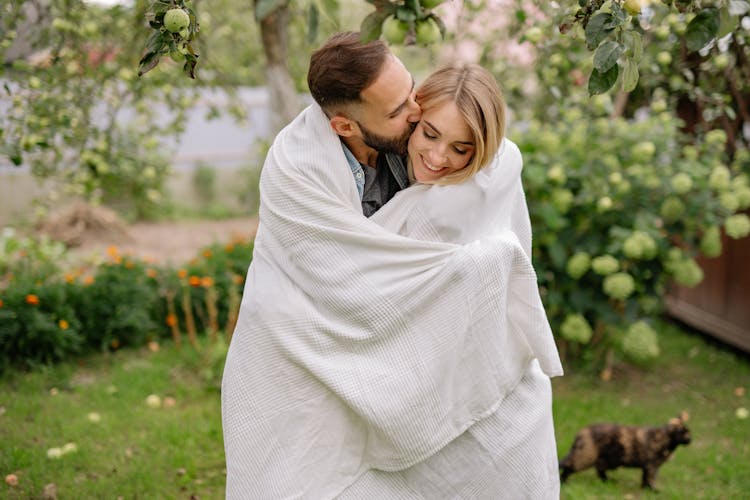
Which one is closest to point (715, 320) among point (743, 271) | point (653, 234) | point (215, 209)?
point (743, 271)

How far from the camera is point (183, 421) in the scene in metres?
3.93

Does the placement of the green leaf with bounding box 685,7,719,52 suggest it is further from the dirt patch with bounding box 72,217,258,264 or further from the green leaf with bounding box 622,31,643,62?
the dirt patch with bounding box 72,217,258,264

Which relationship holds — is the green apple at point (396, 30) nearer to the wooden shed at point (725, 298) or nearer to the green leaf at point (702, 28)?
the green leaf at point (702, 28)

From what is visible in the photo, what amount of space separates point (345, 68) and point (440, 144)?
33 centimetres

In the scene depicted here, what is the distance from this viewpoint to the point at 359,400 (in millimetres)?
2016

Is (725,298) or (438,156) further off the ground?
(438,156)

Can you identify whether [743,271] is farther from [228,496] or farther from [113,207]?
[113,207]

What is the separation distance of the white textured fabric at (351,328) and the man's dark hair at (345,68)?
0.24 feet

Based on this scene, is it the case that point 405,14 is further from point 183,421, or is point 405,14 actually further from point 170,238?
point 170,238

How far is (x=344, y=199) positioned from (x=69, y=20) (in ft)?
8.77

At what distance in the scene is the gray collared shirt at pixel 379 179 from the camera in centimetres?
218

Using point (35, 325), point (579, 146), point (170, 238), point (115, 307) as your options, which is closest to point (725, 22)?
point (579, 146)

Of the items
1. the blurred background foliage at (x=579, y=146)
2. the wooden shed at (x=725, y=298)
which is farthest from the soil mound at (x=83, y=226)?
the wooden shed at (x=725, y=298)

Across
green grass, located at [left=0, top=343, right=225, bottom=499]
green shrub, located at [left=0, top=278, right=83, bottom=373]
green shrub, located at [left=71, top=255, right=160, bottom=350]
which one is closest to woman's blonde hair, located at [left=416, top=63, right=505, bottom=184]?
green grass, located at [left=0, top=343, right=225, bottom=499]
